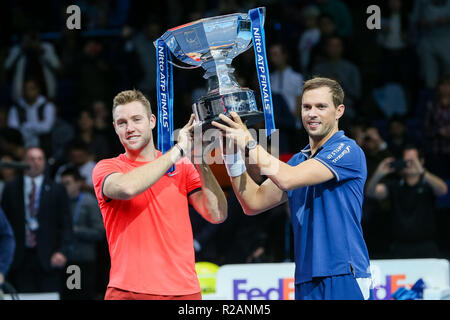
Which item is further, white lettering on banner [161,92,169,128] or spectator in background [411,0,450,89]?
spectator in background [411,0,450,89]

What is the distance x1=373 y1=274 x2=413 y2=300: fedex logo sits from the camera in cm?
589

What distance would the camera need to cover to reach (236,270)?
18.5 ft

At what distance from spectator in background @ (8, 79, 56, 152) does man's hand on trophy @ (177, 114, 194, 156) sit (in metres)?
6.03

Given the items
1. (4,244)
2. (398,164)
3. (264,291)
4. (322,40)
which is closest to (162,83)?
(264,291)

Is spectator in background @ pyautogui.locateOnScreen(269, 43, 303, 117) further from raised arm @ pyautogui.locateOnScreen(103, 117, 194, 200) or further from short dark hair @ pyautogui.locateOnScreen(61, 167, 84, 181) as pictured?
raised arm @ pyautogui.locateOnScreen(103, 117, 194, 200)

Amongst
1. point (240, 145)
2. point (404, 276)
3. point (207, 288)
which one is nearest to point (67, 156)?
point (207, 288)

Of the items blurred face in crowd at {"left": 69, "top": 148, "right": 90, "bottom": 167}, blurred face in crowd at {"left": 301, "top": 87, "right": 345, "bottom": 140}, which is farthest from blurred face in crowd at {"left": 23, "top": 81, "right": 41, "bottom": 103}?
blurred face in crowd at {"left": 301, "top": 87, "right": 345, "bottom": 140}

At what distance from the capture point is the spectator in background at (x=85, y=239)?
24.8ft

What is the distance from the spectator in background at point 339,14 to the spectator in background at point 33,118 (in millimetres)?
4124

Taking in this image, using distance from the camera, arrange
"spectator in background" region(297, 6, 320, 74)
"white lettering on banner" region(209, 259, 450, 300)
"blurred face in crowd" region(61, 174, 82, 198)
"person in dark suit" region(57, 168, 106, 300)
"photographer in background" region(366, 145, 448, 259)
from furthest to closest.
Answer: "spectator in background" region(297, 6, 320, 74) < "blurred face in crowd" region(61, 174, 82, 198) < "person in dark suit" region(57, 168, 106, 300) < "photographer in background" region(366, 145, 448, 259) < "white lettering on banner" region(209, 259, 450, 300)

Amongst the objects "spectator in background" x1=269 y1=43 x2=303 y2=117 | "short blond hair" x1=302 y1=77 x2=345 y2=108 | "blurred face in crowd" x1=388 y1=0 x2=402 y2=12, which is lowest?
"short blond hair" x1=302 y1=77 x2=345 y2=108

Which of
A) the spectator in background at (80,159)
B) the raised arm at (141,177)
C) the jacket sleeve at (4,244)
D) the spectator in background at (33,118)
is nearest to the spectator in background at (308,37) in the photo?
the spectator in background at (80,159)

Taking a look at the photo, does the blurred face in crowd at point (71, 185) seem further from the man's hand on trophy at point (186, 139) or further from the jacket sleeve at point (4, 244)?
the man's hand on trophy at point (186, 139)
